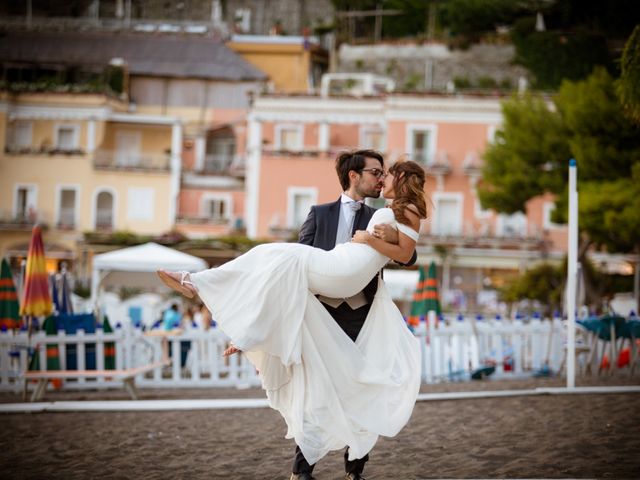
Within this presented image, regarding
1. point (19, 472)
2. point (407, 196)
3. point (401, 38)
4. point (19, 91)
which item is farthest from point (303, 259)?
point (401, 38)

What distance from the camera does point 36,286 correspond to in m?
14.5

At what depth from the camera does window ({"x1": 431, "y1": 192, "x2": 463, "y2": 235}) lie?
44281 mm

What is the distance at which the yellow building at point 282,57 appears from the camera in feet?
182

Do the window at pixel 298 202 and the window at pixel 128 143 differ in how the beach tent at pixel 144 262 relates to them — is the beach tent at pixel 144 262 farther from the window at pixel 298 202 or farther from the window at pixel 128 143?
the window at pixel 128 143

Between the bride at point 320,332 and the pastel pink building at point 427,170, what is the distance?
1410 inches

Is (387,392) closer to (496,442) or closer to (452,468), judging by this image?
(452,468)

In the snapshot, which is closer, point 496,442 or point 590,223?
point 496,442

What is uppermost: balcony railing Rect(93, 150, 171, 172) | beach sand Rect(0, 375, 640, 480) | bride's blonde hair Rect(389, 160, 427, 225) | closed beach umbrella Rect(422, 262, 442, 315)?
balcony railing Rect(93, 150, 171, 172)

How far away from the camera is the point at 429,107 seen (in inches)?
1729

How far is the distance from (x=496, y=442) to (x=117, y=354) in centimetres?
777

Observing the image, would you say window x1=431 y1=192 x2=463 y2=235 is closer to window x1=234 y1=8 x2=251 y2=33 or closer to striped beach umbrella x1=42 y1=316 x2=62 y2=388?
window x1=234 y1=8 x2=251 y2=33

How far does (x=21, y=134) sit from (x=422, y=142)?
66.1 ft

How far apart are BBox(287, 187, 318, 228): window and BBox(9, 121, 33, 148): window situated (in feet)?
46.6

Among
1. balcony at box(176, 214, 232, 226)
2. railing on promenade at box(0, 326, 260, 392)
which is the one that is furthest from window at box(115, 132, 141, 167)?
railing on promenade at box(0, 326, 260, 392)
